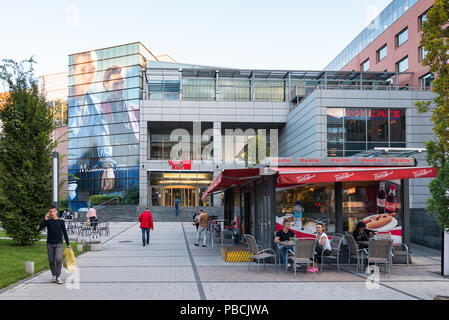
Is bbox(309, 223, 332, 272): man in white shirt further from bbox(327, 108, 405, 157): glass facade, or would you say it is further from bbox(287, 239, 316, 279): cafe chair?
bbox(327, 108, 405, 157): glass facade

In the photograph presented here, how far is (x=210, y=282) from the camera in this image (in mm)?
9305

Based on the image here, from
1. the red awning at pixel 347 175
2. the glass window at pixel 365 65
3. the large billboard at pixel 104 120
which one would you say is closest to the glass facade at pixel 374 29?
the glass window at pixel 365 65

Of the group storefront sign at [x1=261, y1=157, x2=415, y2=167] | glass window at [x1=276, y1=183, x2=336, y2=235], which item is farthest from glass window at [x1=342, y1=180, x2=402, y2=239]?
storefront sign at [x1=261, y1=157, x2=415, y2=167]

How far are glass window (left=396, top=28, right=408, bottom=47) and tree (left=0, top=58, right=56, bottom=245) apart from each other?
1292 inches

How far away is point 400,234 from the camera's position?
521 inches

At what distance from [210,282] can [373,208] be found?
21.6ft

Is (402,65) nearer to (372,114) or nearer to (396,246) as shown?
(372,114)

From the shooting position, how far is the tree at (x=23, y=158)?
50.0 ft

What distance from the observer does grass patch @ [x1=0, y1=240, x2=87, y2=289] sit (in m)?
9.70

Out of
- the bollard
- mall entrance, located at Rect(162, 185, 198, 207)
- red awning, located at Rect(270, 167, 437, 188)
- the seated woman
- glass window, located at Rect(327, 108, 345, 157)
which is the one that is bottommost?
mall entrance, located at Rect(162, 185, 198, 207)

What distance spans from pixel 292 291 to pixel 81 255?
28.4 ft

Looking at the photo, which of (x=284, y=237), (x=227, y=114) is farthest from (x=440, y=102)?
(x=227, y=114)

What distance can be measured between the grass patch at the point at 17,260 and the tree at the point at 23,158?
58cm
